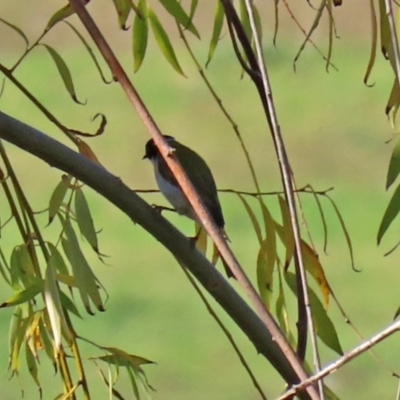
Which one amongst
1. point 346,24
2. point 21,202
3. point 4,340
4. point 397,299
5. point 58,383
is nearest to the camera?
point 21,202

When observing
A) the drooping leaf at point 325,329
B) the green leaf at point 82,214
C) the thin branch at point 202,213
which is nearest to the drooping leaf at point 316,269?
the drooping leaf at point 325,329

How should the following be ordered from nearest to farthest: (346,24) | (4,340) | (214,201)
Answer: (214,201) → (4,340) → (346,24)

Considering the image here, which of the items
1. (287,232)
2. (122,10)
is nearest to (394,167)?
(287,232)

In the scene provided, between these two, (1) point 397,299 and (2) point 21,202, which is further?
(1) point 397,299

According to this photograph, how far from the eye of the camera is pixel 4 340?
2.18 meters

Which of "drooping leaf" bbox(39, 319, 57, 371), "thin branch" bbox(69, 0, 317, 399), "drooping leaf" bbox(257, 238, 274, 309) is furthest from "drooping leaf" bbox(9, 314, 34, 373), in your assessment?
"thin branch" bbox(69, 0, 317, 399)

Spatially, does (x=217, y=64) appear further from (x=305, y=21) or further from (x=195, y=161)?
(x=195, y=161)

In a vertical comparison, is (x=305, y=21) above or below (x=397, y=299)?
above

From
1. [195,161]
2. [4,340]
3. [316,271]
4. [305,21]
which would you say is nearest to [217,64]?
[305,21]

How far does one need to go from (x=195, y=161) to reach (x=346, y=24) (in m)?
2.74

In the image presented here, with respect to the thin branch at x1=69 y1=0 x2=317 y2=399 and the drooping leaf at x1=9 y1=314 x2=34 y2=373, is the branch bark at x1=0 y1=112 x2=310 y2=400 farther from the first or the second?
the drooping leaf at x1=9 y1=314 x2=34 y2=373

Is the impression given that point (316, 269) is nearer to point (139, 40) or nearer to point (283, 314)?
point (283, 314)

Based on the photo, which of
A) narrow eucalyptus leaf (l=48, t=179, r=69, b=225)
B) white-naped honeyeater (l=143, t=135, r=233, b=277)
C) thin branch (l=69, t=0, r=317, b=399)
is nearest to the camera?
thin branch (l=69, t=0, r=317, b=399)

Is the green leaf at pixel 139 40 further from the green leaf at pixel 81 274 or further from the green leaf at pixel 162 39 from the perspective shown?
the green leaf at pixel 81 274
